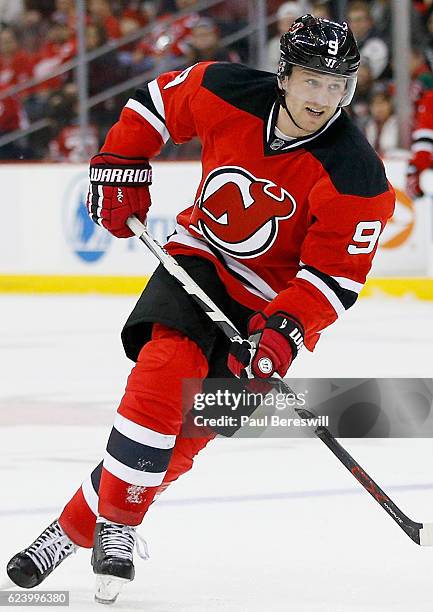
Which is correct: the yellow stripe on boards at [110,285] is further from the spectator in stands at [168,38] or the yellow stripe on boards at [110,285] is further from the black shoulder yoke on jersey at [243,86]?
A: the black shoulder yoke on jersey at [243,86]

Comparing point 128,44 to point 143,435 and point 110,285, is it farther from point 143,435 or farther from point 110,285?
point 143,435

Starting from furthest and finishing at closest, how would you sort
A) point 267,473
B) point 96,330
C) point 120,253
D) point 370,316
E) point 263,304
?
point 120,253, point 370,316, point 96,330, point 267,473, point 263,304

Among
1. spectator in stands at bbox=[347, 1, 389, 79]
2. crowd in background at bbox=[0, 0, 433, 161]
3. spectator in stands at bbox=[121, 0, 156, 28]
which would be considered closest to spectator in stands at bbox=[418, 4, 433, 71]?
crowd in background at bbox=[0, 0, 433, 161]

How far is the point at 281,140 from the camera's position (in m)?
2.38

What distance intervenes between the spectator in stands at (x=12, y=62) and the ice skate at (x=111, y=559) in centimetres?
575

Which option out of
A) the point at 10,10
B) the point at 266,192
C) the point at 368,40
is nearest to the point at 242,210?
the point at 266,192

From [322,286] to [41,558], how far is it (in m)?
0.68

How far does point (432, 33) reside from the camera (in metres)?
7.21

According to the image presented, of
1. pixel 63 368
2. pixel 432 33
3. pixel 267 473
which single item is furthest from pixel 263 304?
pixel 432 33

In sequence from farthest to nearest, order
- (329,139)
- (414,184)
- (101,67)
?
1. (101,67)
2. (414,184)
3. (329,139)

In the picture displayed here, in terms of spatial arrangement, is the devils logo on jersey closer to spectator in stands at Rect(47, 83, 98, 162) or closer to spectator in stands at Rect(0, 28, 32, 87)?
spectator in stands at Rect(47, 83, 98, 162)

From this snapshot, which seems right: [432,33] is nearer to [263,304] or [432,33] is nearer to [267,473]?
[267,473]

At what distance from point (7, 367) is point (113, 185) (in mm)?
2505

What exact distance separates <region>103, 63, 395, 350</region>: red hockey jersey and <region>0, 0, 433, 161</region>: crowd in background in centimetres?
446
